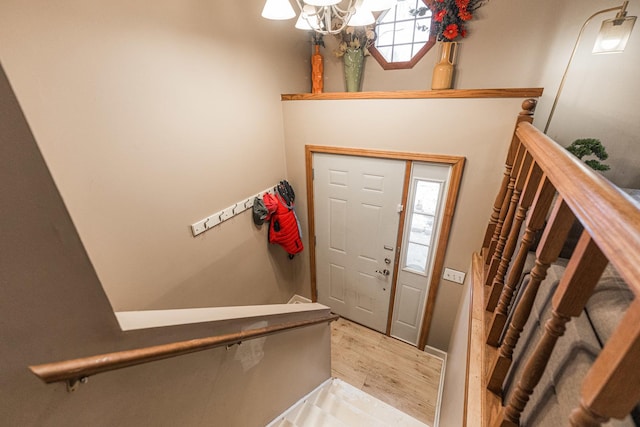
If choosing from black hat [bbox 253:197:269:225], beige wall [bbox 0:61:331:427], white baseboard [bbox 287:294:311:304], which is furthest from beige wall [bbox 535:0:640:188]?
white baseboard [bbox 287:294:311:304]

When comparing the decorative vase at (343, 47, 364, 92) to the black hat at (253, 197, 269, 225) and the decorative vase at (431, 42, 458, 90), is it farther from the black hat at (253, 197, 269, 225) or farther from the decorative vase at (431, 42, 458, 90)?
the black hat at (253, 197, 269, 225)

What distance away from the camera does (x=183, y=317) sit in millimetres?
877

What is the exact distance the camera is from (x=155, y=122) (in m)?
1.54

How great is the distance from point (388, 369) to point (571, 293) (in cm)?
260

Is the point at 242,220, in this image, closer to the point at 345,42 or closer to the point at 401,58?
the point at 345,42

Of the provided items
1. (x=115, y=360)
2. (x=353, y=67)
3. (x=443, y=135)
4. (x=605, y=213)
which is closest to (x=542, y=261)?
(x=605, y=213)

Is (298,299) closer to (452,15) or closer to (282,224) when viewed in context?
(282,224)

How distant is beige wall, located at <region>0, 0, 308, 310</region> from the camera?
1131 millimetres

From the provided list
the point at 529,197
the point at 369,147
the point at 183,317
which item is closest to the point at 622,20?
the point at 529,197

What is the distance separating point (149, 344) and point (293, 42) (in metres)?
2.63

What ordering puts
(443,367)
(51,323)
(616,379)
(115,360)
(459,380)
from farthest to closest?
(443,367) < (459,380) < (115,360) < (51,323) < (616,379)

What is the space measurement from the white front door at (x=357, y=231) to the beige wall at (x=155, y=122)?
2.29 ft

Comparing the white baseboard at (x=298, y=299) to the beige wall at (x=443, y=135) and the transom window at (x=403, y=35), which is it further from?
the transom window at (x=403, y=35)

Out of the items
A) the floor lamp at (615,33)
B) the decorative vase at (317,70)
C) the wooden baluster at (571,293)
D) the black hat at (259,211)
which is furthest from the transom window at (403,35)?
the wooden baluster at (571,293)
